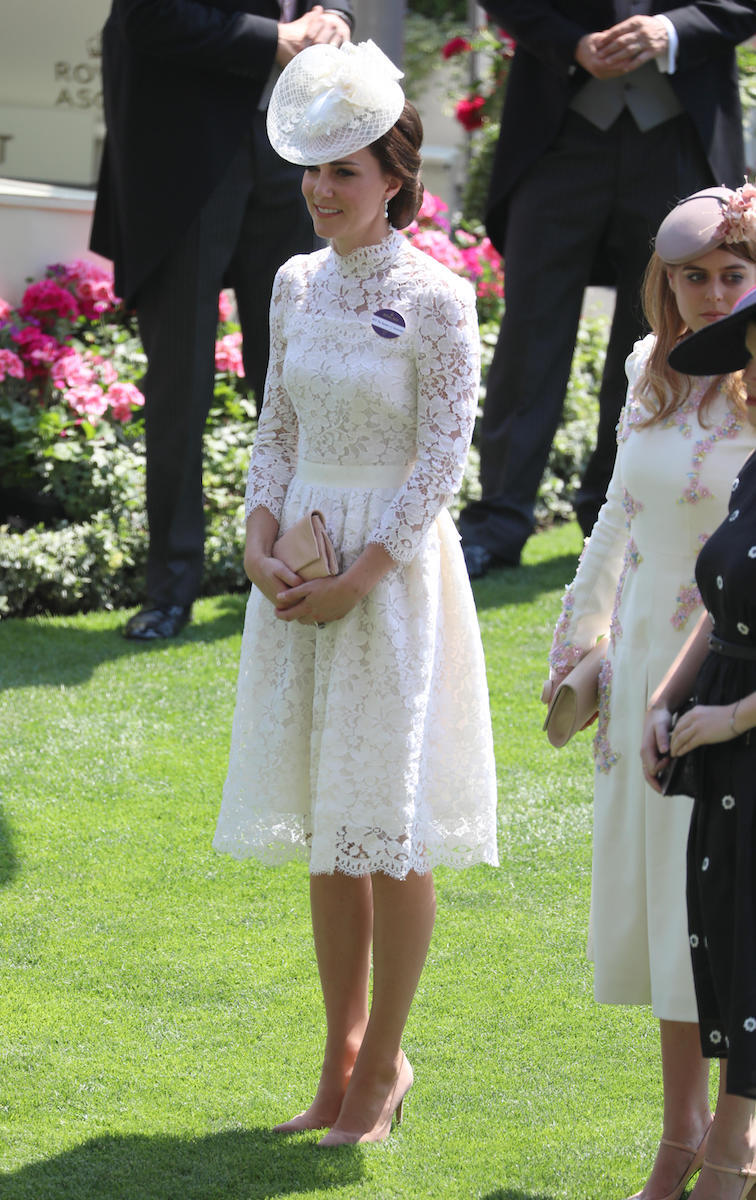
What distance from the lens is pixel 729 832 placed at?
2307 mm

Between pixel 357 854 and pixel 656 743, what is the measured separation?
647mm

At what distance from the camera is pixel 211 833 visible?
4.17 m

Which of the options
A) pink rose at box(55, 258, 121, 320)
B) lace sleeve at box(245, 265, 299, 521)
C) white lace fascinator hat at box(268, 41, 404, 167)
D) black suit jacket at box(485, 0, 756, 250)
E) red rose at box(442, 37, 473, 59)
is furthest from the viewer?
red rose at box(442, 37, 473, 59)

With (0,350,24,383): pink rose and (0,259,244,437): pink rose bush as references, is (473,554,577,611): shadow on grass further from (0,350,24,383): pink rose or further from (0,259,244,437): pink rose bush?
(0,350,24,383): pink rose

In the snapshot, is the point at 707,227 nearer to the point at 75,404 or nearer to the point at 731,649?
the point at 731,649

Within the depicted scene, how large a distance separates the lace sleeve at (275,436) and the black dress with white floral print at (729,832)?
1.01 metres

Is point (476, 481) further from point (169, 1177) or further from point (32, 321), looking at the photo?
point (169, 1177)

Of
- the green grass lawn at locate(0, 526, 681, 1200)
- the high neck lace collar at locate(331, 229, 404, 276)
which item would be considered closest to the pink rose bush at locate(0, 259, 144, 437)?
the green grass lawn at locate(0, 526, 681, 1200)

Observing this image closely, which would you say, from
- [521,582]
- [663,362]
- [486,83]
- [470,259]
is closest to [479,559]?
[521,582]

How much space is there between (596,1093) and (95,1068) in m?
0.97

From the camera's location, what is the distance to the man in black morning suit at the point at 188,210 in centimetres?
531

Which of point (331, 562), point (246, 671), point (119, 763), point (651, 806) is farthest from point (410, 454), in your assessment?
point (119, 763)

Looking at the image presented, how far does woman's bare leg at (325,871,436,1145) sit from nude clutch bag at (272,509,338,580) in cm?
57

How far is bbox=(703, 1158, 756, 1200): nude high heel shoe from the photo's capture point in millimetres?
2494
